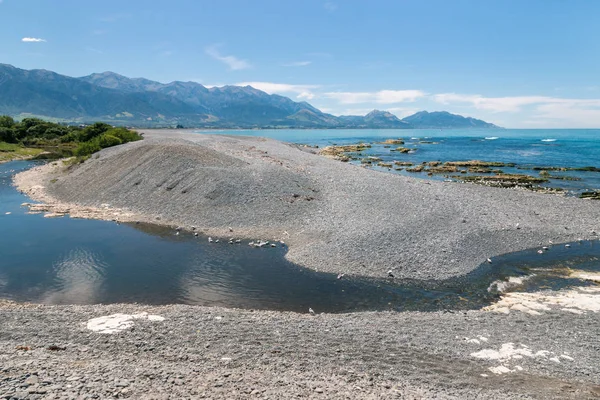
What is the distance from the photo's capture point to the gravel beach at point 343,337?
10391mm

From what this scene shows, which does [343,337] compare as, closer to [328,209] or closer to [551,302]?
[551,302]

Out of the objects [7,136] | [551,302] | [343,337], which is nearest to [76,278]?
[343,337]

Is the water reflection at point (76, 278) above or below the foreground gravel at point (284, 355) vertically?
below

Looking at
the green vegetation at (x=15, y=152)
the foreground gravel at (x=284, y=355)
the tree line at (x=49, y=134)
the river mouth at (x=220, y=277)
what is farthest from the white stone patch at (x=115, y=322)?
the green vegetation at (x=15, y=152)

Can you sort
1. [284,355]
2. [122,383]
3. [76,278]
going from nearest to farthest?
[122,383] → [284,355] → [76,278]

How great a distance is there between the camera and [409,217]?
27.9 meters

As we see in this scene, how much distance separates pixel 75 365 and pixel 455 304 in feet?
50.6

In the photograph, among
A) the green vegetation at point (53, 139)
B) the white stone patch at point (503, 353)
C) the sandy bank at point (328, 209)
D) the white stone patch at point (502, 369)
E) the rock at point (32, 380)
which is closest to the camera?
the rock at point (32, 380)

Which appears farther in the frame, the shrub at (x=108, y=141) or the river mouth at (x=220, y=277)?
the shrub at (x=108, y=141)

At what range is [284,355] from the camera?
40.4 ft

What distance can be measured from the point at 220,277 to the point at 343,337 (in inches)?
357

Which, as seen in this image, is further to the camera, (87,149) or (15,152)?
(15,152)

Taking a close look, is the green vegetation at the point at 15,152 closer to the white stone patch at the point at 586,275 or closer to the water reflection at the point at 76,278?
the water reflection at the point at 76,278

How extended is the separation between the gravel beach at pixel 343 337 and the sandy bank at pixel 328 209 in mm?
172
